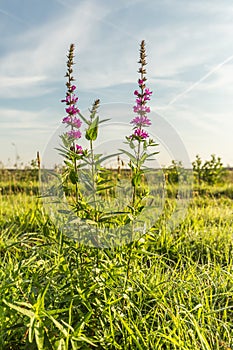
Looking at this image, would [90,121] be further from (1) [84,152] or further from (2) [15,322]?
(2) [15,322]

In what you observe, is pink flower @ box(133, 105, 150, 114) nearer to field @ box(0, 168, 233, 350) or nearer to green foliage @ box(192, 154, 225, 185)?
field @ box(0, 168, 233, 350)

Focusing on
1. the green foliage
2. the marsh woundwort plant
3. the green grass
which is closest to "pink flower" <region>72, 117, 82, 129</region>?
the marsh woundwort plant

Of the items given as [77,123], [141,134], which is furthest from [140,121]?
[77,123]

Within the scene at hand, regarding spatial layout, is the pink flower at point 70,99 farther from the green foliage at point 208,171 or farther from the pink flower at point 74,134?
the green foliage at point 208,171

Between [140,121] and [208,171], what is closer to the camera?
[140,121]

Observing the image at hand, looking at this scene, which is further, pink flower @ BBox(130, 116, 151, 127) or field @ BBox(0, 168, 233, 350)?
pink flower @ BBox(130, 116, 151, 127)

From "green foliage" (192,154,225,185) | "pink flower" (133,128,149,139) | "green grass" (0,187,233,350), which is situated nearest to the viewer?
"green grass" (0,187,233,350)

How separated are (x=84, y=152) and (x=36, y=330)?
2.59ft

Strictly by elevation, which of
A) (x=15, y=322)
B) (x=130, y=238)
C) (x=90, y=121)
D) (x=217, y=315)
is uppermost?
(x=90, y=121)

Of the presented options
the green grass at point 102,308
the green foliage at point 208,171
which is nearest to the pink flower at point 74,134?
the green grass at point 102,308

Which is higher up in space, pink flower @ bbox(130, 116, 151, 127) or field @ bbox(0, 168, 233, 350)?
pink flower @ bbox(130, 116, 151, 127)

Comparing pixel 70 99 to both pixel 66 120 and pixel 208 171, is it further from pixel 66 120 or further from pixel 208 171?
pixel 208 171

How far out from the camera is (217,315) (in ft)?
8.05

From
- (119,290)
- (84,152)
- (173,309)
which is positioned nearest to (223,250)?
(173,309)
